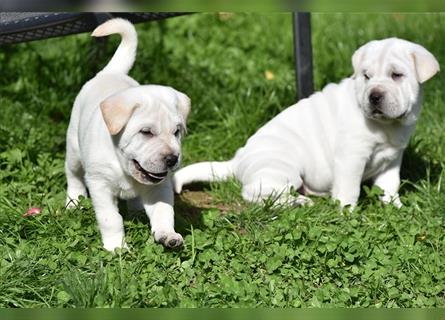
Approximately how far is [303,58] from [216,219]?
1.81 m

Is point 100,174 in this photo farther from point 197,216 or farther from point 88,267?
point 197,216

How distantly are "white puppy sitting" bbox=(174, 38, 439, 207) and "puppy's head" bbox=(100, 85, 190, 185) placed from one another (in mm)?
1138

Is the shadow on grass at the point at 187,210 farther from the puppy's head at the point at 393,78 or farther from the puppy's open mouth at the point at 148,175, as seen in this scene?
the puppy's head at the point at 393,78

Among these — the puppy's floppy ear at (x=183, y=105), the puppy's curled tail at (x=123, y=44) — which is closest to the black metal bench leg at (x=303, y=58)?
the puppy's curled tail at (x=123, y=44)

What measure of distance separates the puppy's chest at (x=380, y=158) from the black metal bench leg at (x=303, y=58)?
91 cm

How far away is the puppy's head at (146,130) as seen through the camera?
4410 mm

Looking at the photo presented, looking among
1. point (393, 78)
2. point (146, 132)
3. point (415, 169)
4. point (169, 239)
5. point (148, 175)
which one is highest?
point (146, 132)

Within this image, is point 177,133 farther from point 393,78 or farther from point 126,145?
point 393,78

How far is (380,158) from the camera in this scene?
5.73 metres

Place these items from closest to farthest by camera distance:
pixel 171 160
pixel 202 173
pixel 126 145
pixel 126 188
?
1. pixel 171 160
2. pixel 126 145
3. pixel 126 188
4. pixel 202 173

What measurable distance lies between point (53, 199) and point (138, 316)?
1.88 metres

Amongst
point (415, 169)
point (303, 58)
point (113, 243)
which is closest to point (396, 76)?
point (415, 169)

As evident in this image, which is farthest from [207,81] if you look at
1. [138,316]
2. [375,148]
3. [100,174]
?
A: [138,316]

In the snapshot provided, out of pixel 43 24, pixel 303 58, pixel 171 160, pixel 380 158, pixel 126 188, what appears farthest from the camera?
pixel 303 58
